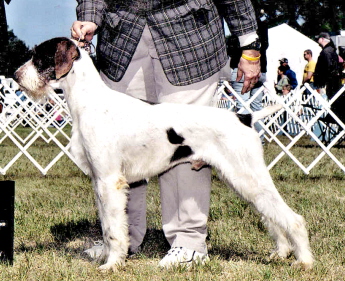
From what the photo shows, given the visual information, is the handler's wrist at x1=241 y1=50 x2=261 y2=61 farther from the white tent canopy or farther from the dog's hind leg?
the white tent canopy

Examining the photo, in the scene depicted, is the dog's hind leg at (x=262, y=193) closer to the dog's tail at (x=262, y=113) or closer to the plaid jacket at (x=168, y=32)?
the dog's tail at (x=262, y=113)

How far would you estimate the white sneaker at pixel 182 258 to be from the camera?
10.2 ft

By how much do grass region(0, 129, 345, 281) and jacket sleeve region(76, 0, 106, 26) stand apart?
53.1 inches

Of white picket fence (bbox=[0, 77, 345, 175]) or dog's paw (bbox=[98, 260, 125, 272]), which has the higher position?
dog's paw (bbox=[98, 260, 125, 272])

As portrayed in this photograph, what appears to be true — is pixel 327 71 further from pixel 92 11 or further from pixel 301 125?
pixel 92 11

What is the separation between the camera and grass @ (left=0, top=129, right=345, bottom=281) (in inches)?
116

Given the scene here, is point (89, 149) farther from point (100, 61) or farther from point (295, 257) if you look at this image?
point (295, 257)

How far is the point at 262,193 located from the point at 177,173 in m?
0.53

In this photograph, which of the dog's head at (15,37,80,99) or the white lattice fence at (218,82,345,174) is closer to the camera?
the dog's head at (15,37,80,99)

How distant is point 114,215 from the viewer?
2.99 meters

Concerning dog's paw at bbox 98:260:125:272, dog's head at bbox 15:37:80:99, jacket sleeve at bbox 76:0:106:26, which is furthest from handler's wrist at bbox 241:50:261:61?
dog's paw at bbox 98:260:125:272

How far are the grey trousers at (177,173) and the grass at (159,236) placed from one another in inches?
7.9

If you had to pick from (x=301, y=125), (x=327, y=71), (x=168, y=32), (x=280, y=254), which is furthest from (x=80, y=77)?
(x=327, y=71)

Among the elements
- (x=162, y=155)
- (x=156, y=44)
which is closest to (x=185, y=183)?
(x=162, y=155)
